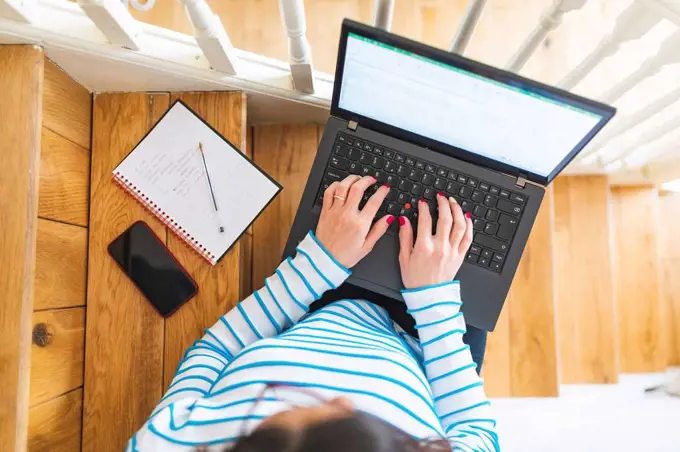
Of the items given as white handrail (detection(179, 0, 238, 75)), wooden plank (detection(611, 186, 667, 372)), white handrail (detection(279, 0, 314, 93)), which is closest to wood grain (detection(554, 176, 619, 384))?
wooden plank (detection(611, 186, 667, 372))

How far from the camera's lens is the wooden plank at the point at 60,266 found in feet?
2.28

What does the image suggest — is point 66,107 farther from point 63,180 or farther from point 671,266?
point 671,266

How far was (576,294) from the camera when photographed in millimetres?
1414

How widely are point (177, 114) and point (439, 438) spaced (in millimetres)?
677

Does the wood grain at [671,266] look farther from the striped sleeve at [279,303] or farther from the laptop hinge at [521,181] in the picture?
the striped sleeve at [279,303]

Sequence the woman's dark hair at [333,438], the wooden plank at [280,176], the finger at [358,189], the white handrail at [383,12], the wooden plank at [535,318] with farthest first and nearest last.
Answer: the wooden plank at [535,318] → the wooden plank at [280,176] → the finger at [358,189] → the white handrail at [383,12] → the woman's dark hair at [333,438]

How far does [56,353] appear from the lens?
2.43 ft

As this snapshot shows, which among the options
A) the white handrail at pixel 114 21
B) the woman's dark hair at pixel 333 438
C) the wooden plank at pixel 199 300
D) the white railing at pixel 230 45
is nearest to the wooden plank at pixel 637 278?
the white railing at pixel 230 45

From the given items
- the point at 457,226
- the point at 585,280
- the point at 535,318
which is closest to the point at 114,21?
the point at 457,226

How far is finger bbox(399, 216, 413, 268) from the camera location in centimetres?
74

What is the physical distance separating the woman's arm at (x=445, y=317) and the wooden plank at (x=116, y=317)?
1.48 ft

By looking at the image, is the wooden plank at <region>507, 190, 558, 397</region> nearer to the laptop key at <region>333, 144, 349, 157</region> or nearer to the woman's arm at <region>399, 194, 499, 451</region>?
the woman's arm at <region>399, 194, 499, 451</region>

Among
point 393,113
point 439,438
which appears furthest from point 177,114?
point 439,438

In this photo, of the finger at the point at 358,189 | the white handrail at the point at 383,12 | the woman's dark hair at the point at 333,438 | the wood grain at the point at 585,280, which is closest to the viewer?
the woman's dark hair at the point at 333,438
